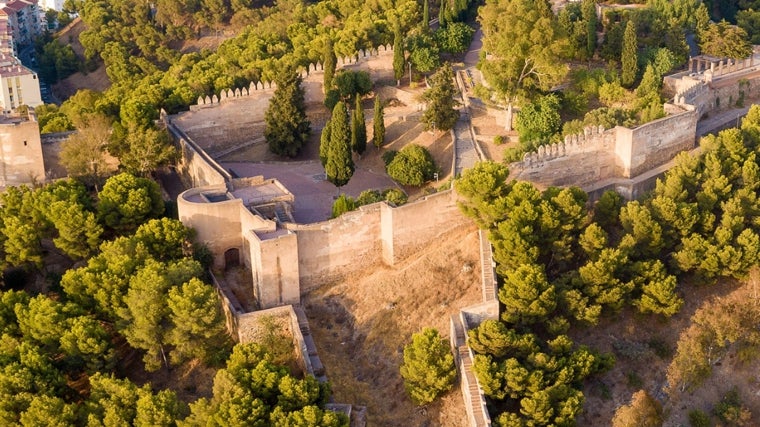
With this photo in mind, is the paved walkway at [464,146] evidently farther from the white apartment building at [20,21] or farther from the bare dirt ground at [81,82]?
the white apartment building at [20,21]

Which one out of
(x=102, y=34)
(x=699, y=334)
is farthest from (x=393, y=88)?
(x=102, y=34)

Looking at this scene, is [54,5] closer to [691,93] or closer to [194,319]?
[691,93]

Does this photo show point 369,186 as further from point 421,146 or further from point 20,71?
point 20,71

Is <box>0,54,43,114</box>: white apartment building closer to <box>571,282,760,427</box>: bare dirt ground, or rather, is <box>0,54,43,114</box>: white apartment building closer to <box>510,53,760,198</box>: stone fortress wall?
<box>510,53,760,198</box>: stone fortress wall

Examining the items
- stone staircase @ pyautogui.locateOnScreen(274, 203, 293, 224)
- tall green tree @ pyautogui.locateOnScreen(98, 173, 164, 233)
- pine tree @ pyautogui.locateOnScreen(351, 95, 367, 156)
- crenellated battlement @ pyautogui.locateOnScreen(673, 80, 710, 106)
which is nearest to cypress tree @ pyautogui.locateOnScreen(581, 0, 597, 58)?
crenellated battlement @ pyautogui.locateOnScreen(673, 80, 710, 106)

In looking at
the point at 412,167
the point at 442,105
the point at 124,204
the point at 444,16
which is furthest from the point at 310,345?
the point at 444,16

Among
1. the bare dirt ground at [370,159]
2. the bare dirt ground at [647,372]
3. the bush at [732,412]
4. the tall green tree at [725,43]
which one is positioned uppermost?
the tall green tree at [725,43]

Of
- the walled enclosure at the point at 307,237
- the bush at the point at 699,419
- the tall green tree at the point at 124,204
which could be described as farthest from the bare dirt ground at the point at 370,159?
the bush at the point at 699,419
